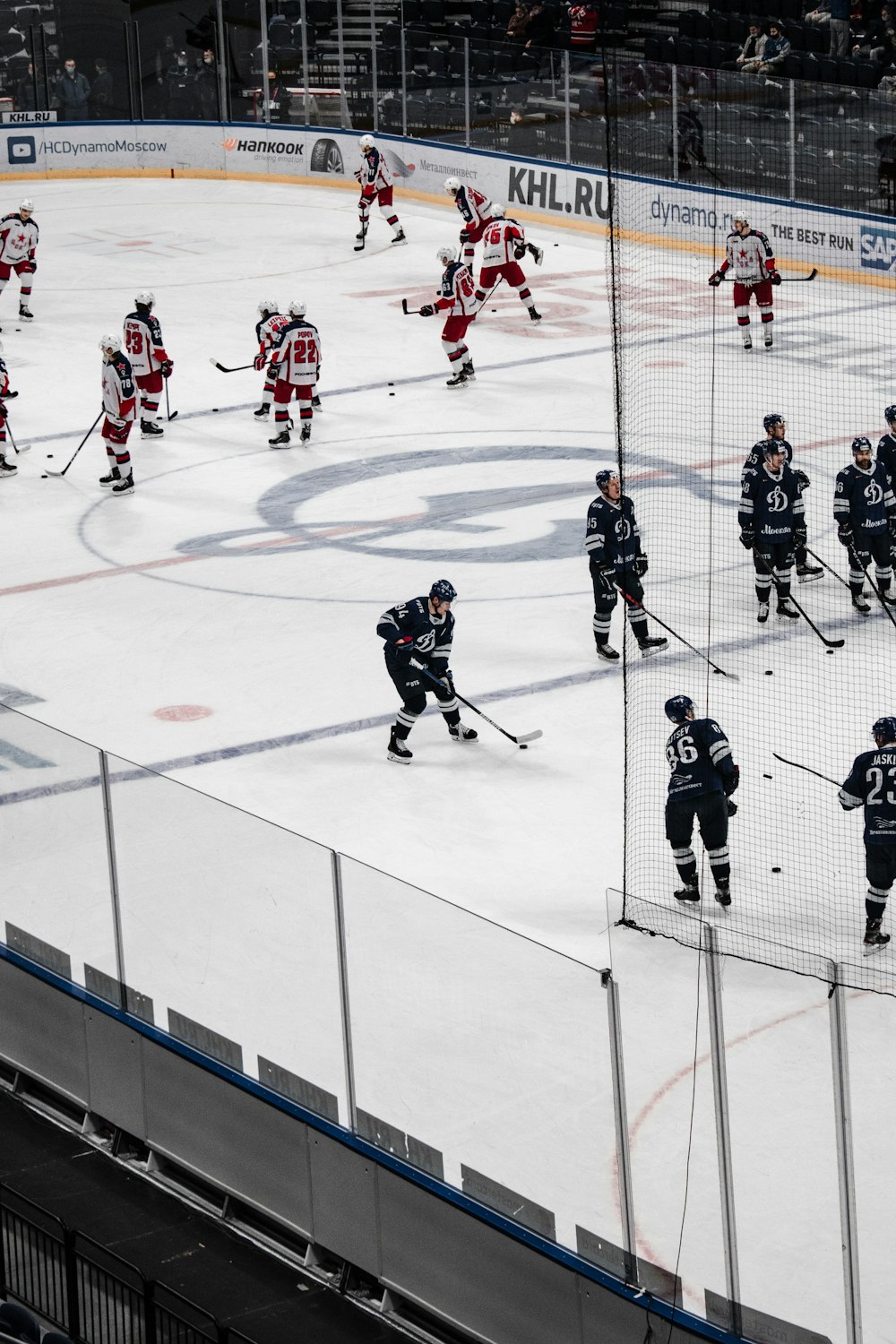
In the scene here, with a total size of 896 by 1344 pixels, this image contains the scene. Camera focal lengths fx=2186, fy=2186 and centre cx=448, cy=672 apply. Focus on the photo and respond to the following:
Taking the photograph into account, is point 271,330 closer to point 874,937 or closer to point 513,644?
point 513,644

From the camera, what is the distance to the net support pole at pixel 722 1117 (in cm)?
622

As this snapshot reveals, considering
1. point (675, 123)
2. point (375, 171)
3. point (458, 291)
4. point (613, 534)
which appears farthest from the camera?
point (375, 171)

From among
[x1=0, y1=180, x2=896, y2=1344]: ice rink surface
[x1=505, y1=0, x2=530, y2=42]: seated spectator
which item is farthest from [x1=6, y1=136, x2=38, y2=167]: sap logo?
[x1=505, y1=0, x2=530, y2=42]: seated spectator

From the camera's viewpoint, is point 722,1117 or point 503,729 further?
point 503,729

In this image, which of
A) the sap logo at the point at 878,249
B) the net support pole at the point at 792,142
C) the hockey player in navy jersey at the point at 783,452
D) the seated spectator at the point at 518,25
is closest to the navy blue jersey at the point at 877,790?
the hockey player in navy jersey at the point at 783,452

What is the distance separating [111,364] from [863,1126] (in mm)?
12297

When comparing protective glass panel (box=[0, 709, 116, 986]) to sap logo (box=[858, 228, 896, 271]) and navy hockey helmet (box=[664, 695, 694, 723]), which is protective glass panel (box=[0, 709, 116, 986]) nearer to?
navy hockey helmet (box=[664, 695, 694, 723])

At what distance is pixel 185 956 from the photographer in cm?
787

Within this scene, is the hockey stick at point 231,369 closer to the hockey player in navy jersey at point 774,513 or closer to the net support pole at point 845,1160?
the hockey player in navy jersey at point 774,513

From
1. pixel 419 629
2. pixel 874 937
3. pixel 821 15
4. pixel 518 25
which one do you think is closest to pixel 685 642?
pixel 419 629

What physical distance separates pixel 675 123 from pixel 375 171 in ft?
13.1

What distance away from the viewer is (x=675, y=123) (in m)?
24.2

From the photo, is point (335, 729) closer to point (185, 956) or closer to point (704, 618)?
point (704, 618)

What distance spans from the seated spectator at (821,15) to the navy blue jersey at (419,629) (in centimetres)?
1667
